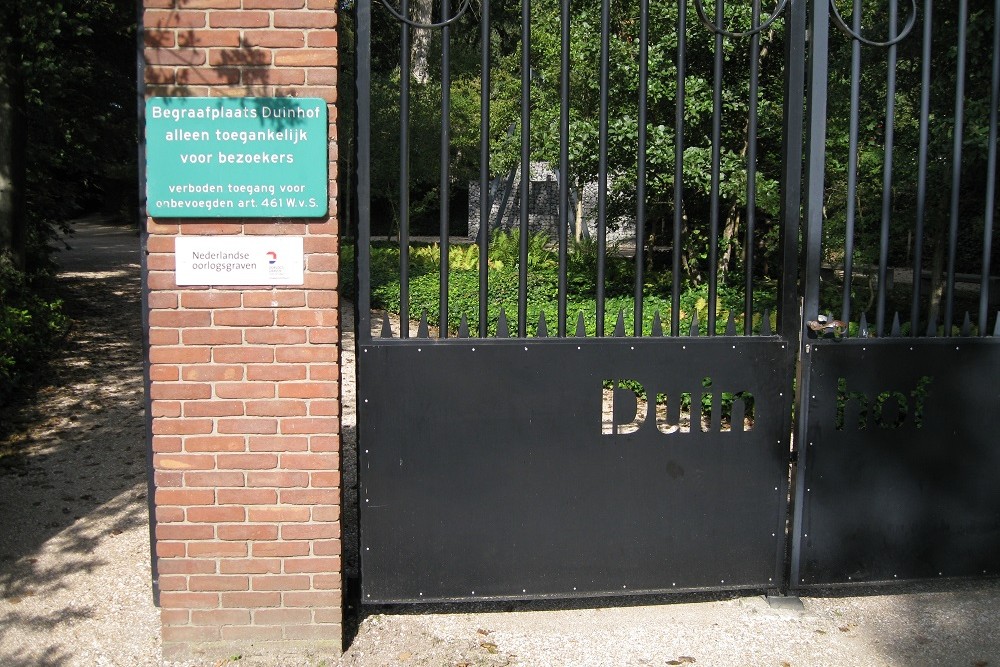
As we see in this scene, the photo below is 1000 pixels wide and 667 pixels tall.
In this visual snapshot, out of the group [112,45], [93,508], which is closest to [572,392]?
[93,508]

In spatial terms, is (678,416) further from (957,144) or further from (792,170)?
(957,144)

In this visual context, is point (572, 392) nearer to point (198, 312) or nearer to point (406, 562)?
point (406, 562)

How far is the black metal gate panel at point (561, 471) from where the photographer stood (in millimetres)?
4227

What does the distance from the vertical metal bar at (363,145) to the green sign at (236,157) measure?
0.23 metres

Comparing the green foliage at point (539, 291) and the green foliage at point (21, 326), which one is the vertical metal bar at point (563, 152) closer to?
the green foliage at point (539, 291)

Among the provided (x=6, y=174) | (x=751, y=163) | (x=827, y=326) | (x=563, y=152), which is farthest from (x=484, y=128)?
(x=6, y=174)

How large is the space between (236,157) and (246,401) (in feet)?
3.17

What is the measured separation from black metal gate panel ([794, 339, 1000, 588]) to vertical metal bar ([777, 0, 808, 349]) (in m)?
0.23

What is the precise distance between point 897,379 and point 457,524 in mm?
2088

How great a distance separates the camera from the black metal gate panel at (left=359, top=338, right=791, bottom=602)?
4227mm

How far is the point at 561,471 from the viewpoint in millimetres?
4320

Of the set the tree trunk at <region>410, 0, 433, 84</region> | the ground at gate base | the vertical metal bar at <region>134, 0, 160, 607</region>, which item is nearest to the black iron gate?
the ground at gate base

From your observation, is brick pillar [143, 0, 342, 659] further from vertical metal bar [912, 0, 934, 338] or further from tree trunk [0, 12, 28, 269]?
tree trunk [0, 12, 28, 269]

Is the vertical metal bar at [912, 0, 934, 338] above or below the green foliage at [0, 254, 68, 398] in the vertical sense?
above
